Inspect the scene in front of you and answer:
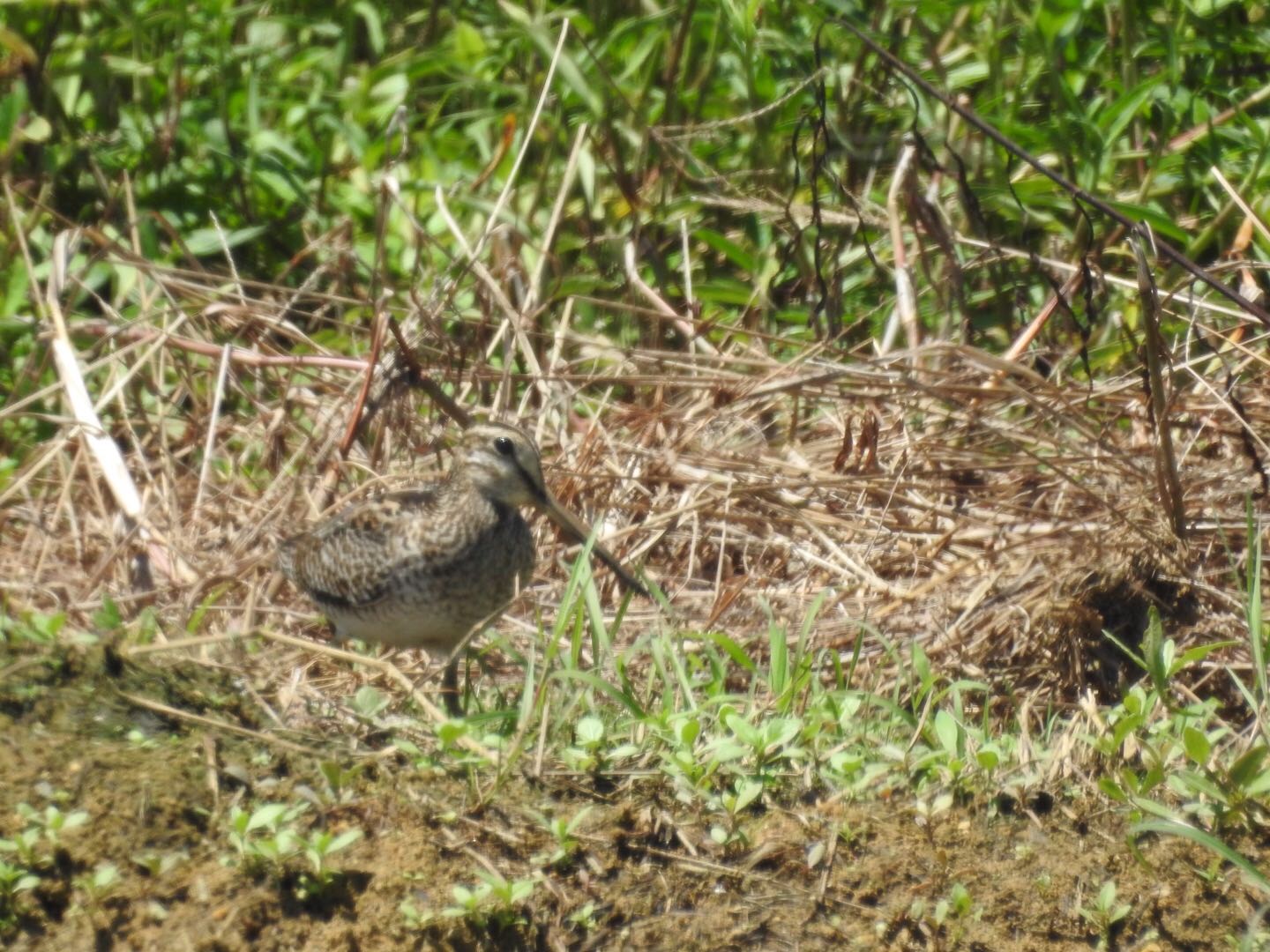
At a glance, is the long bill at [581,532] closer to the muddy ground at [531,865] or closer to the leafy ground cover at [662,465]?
the leafy ground cover at [662,465]

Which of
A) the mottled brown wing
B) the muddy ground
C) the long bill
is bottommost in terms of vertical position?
the long bill

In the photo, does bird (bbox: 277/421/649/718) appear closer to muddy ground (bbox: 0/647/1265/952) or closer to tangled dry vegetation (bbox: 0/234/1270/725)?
tangled dry vegetation (bbox: 0/234/1270/725)

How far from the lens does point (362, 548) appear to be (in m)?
4.75

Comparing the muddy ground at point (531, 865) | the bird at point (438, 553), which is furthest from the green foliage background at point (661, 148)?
the muddy ground at point (531, 865)

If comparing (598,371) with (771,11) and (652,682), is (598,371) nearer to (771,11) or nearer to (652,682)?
(771,11)

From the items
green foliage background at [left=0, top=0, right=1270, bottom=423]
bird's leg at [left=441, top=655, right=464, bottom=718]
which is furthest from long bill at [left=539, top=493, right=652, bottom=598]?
green foliage background at [left=0, top=0, right=1270, bottom=423]

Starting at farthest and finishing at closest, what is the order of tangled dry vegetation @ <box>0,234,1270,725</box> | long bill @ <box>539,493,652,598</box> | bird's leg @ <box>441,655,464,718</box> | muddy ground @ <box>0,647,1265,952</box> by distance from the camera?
long bill @ <box>539,493,652,598</box> → tangled dry vegetation @ <box>0,234,1270,725</box> → bird's leg @ <box>441,655,464,718</box> → muddy ground @ <box>0,647,1265,952</box>

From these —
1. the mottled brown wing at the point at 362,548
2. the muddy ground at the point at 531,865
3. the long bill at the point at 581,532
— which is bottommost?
the long bill at the point at 581,532

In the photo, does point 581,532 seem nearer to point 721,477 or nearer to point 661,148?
point 721,477

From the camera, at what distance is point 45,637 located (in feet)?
11.1

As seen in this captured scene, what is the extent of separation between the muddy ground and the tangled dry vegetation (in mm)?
1187

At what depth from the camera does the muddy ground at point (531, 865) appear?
276cm

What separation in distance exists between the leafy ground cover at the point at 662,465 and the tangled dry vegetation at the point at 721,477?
2cm

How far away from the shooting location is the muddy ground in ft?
9.04
